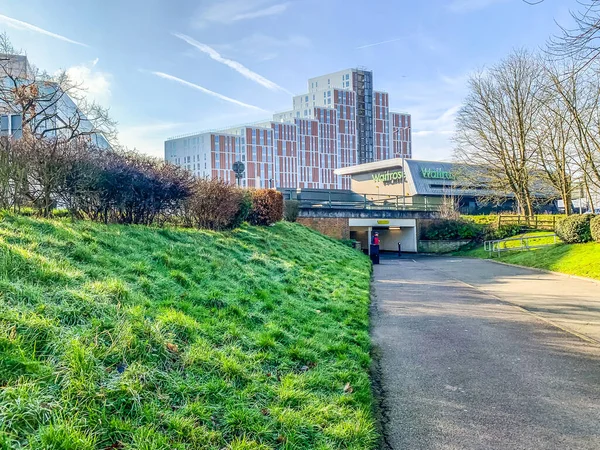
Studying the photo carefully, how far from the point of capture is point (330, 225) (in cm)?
2717

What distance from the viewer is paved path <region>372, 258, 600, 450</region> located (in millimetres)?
3297

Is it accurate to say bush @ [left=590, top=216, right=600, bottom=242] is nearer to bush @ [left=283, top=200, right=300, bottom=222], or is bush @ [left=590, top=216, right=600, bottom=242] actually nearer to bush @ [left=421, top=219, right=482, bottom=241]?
bush @ [left=421, top=219, right=482, bottom=241]

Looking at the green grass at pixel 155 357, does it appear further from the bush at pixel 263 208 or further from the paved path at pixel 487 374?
the bush at pixel 263 208

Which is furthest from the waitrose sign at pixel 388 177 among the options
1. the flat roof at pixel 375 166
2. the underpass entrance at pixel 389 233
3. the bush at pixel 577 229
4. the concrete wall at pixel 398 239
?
the bush at pixel 577 229

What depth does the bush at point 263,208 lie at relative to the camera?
1641 cm

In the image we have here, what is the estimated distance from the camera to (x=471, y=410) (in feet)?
12.1

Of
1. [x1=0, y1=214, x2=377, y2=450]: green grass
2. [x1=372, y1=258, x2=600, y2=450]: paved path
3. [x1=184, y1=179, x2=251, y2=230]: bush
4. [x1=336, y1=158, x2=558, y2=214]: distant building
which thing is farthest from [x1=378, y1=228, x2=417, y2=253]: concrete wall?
[x1=0, y1=214, x2=377, y2=450]: green grass

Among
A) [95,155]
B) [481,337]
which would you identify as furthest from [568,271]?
[95,155]

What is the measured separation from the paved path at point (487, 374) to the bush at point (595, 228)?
1064 centimetres

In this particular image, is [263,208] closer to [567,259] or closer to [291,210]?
[291,210]

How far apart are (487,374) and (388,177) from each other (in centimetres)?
4802

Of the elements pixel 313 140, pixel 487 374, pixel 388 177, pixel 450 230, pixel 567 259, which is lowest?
pixel 487 374

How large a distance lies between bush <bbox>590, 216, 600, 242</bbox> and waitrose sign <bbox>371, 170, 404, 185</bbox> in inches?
1216

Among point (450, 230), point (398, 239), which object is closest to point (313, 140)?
point (398, 239)
